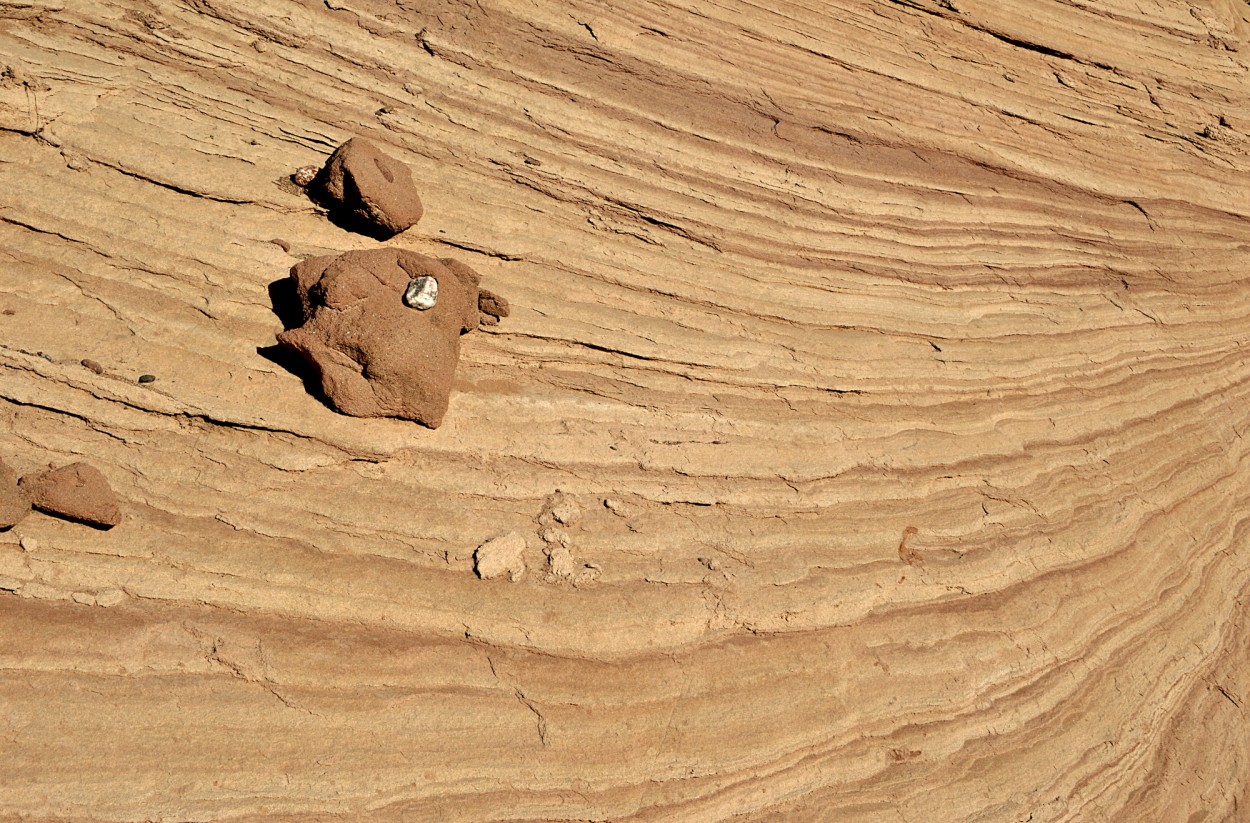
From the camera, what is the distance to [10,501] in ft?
5.76

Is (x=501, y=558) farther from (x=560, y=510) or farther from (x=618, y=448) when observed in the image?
(x=618, y=448)

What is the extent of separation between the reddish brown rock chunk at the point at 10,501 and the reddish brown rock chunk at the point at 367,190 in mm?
989

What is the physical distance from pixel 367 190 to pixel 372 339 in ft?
1.54

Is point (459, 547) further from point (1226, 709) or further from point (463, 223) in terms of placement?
point (1226, 709)

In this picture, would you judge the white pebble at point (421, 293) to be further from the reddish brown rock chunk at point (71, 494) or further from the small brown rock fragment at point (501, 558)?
the reddish brown rock chunk at point (71, 494)

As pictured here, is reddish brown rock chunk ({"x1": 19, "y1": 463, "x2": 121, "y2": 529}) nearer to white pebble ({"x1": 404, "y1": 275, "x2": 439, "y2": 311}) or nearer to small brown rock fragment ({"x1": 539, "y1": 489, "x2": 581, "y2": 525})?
white pebble ({"x1": 404, "y1": 275, "x2": 439, "y2": 311})

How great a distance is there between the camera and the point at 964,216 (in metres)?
3.40

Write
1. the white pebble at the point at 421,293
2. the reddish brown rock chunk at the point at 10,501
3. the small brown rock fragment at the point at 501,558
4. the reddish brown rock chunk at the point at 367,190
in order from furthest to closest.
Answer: the reddish brown rock chunk at the point at 367,190
the white pebble at the point at 421,293
the small brown rock fragment at the point at 501,558
the reddish brown rock chunk at the point at 10,501

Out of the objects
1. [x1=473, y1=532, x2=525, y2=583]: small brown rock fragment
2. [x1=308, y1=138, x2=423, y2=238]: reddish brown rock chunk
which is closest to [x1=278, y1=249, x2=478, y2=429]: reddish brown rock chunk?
[x1=308, y1=138, x2=423, y2=238]: reddish brown rock chunk

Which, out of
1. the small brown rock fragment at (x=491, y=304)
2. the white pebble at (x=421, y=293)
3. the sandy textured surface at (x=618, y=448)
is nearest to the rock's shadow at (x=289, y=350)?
the sandy textured surface at (x=618, y=448)

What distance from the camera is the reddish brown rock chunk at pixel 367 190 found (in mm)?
2275

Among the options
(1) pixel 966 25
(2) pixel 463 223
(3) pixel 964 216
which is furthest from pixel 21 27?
(1) pixel 966 25

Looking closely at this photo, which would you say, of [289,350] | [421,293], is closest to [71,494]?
[289,350]

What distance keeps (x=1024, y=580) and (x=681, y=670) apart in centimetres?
130
